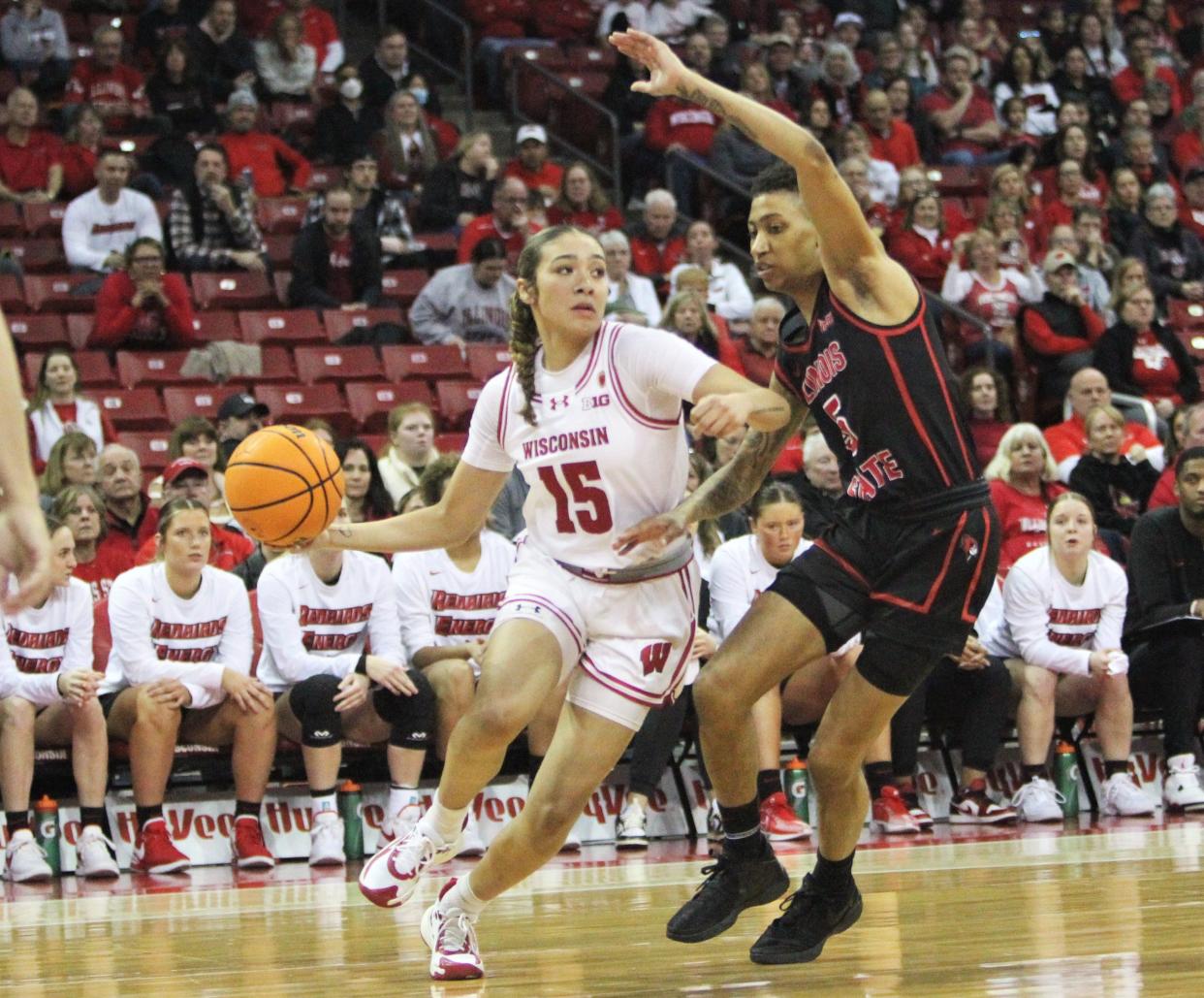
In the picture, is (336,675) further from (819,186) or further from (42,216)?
(42,216)

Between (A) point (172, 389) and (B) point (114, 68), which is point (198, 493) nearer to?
(A) point (172, 389)

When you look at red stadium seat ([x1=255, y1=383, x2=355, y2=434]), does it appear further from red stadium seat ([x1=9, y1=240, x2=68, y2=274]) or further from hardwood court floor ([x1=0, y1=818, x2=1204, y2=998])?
hardwood court floor ([x1=0, y1=818, x2=1204, y2=998])

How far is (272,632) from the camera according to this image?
344 inches

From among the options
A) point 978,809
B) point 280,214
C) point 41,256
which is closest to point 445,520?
point 978,809

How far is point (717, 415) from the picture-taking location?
15.7 feet

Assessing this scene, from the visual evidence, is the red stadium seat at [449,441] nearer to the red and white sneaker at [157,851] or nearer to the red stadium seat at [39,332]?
the red stadium seat at [39,332]

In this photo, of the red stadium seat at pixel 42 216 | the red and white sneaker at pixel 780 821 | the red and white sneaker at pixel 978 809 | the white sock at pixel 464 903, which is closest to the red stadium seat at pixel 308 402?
the red stadium seat at pixel 42 216

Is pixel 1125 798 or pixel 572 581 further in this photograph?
pixel 1125 798

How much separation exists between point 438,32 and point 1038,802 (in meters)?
9.68

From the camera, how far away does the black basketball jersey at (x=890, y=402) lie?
5.17m

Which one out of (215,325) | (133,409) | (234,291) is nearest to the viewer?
(133,409)

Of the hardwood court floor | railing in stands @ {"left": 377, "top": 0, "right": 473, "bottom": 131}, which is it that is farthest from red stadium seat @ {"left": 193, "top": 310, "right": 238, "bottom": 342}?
the hardwood court floor

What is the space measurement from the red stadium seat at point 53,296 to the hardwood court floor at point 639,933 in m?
5.25

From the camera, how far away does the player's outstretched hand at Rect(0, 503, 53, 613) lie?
2.74 m
